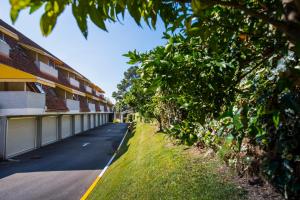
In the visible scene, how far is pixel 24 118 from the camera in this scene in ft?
70.2

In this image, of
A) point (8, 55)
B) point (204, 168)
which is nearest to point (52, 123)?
point (8, 55)

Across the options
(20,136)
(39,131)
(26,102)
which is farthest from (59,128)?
(26,102)

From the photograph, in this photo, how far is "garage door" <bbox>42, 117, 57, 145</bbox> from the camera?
24697mm

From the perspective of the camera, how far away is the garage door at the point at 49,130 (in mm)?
24697

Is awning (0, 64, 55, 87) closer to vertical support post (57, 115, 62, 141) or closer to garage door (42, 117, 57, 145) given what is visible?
garage door (42, 117, 57, 145)

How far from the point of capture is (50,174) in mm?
13711

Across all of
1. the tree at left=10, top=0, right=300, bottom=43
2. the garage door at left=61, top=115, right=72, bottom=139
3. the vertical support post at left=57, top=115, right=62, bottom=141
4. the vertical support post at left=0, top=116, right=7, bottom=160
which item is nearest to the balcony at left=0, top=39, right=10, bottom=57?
the vertical support post at left=0, top=116, right=7, bottom=160

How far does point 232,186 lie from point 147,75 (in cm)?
333

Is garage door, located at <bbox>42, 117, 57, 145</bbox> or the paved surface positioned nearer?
the paved surface

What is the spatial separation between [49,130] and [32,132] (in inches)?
141

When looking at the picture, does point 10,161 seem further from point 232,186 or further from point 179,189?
point 232,186

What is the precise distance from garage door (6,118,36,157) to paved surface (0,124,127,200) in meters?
0.73

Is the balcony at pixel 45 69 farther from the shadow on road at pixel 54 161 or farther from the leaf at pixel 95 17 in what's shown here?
the leaf at pixel 95 17

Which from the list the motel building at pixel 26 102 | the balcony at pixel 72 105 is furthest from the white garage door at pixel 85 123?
the balcony at pixel 72 105
